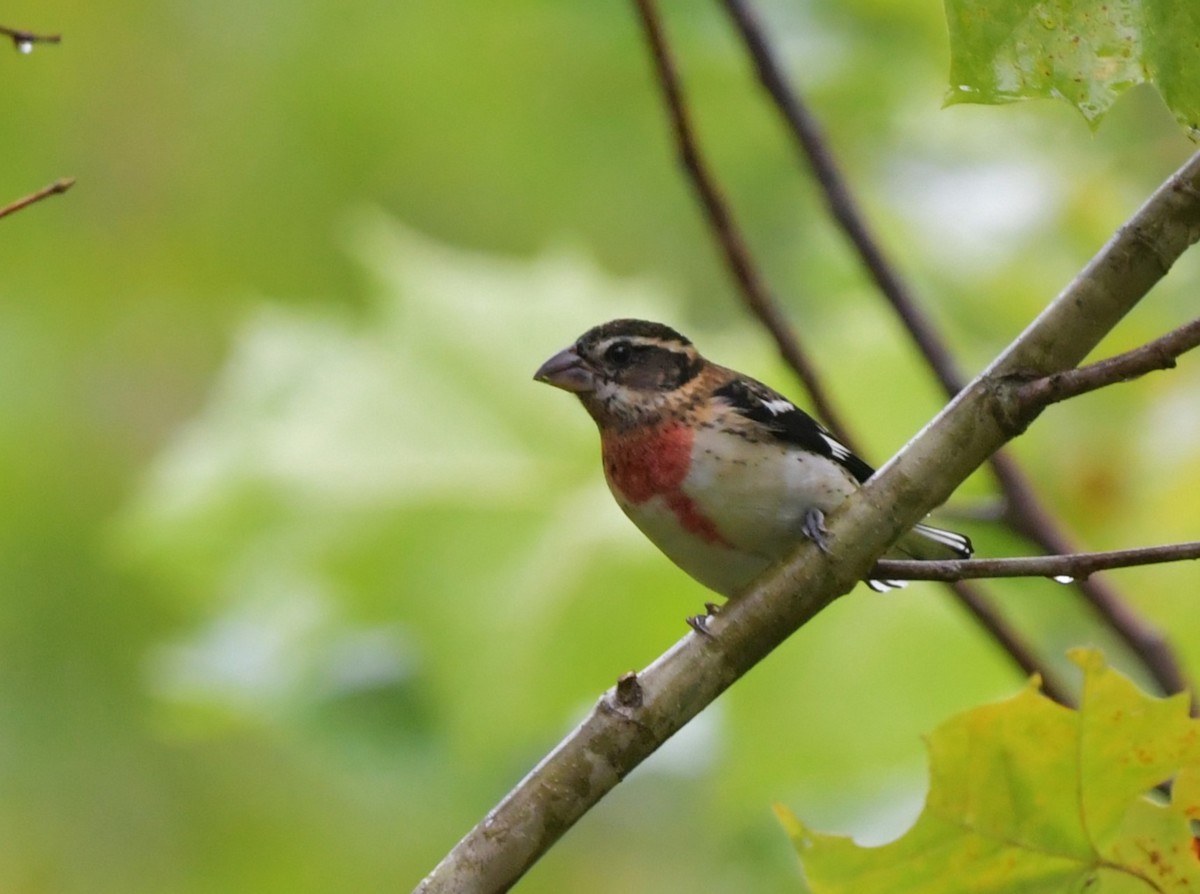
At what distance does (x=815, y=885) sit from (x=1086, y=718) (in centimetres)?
42

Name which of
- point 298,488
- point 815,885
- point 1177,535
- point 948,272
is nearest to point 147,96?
point 298,488

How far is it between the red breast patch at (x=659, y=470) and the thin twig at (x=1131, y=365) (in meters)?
1.20

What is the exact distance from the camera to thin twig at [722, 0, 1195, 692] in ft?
10.2

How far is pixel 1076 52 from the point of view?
5.23 feet

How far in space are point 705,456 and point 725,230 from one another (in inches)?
18.7

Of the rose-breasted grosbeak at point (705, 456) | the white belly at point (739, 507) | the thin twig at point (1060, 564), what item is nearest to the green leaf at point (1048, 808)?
the thin twig at point (1060, 564)

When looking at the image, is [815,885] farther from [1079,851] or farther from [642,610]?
[642,610]

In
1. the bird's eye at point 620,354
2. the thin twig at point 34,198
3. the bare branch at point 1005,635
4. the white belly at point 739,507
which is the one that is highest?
the bird's eye at point 620,354

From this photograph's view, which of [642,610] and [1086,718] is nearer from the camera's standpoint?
[1086,718]

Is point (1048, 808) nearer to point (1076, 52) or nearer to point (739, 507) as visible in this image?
point (1076, 52)

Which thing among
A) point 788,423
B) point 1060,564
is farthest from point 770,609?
point 788,423

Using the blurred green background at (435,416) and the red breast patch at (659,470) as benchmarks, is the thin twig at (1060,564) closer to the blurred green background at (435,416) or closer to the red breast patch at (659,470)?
the red breast patch at (659,470)

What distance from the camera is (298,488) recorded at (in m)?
4.27

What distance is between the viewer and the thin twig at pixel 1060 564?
1.82m
